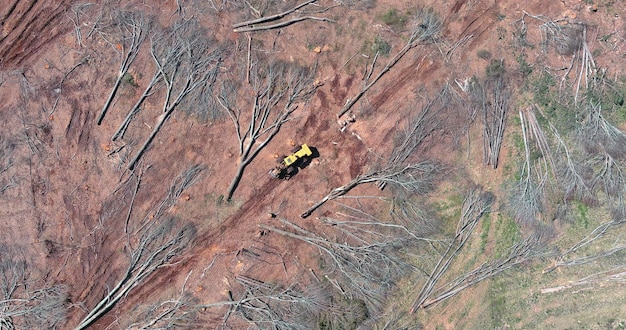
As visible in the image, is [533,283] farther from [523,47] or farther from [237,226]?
[237,226]

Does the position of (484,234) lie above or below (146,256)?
below

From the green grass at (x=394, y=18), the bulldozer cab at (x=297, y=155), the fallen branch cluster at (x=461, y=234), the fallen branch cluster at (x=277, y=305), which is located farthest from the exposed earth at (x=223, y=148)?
the bulldozer cab at (x=297, y=155)

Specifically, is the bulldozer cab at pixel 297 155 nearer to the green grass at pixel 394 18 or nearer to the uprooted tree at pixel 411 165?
the uprooted tree at pixel 411 165

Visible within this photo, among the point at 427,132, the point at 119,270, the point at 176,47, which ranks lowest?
the point at 119,270

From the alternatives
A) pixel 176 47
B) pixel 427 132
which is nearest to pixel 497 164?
pixel 427 132

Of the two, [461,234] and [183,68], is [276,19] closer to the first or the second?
[183,68]

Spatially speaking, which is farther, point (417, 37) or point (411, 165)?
point (417, 37)

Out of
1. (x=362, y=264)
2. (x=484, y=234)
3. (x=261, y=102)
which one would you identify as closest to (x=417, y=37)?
(x=261, y=102)

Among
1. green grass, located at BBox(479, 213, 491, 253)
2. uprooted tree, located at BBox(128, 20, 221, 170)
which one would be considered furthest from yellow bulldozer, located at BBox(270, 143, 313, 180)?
green grass, located at BBox(479, 213, 491, 253)

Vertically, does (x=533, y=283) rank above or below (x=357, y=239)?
below
